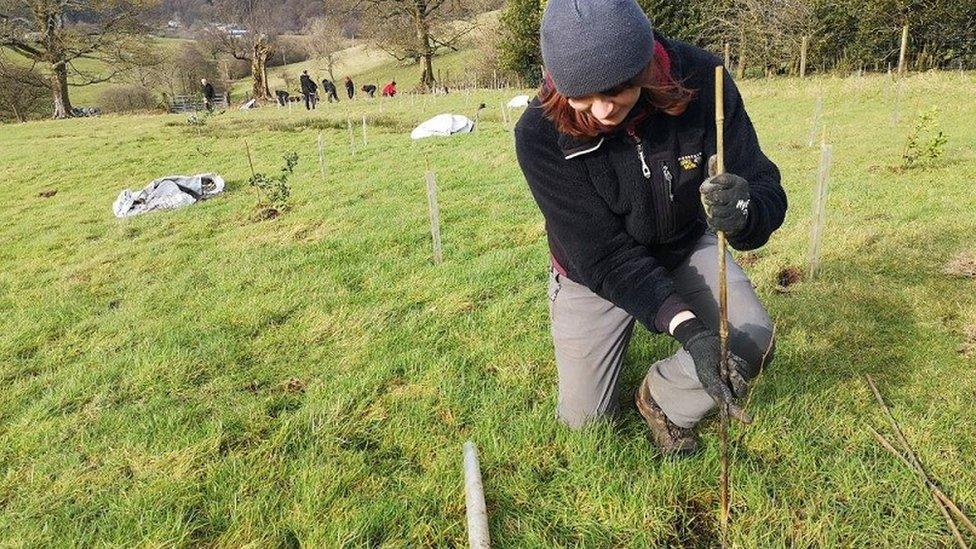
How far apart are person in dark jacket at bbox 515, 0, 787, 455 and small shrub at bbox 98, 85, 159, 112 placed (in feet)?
155

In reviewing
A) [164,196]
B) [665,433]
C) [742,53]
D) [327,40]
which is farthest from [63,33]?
[665,433]

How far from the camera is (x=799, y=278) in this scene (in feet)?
14.8

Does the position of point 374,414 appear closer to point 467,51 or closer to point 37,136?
point 37,136

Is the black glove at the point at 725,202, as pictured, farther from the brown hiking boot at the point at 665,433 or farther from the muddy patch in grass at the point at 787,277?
the muddy patch in grass at the point at 787,277

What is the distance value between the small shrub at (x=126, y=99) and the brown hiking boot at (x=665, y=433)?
156 ft

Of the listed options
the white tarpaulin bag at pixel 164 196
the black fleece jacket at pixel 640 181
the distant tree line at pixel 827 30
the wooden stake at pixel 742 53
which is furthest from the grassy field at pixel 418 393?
the wooden stake at pixel 742 53

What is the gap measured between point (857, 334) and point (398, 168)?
8.44 metres

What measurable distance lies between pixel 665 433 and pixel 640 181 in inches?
43.0

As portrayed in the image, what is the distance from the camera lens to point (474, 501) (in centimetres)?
217

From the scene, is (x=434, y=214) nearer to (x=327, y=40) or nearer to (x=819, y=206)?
(x=819, y=206)

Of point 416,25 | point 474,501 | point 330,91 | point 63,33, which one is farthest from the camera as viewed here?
point 416,25

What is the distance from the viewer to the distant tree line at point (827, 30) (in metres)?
22.0

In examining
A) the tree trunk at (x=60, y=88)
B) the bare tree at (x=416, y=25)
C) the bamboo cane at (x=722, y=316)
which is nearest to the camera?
the bamboo cane at (x=722, y=316)

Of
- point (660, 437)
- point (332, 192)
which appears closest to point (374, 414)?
point (660, 437)
